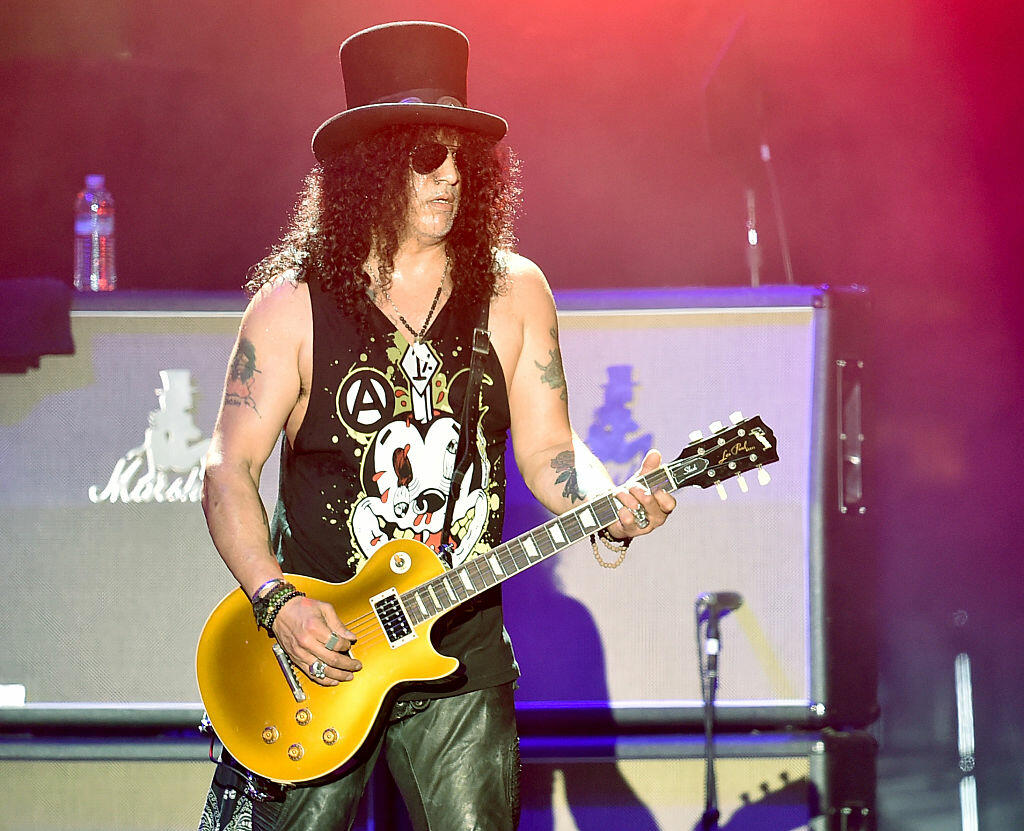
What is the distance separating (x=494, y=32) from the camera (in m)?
4.26

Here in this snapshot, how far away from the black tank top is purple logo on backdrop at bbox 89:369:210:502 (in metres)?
0.96

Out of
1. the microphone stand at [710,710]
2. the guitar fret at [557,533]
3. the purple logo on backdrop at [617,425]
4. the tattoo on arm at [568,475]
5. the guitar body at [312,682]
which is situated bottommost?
the microphone stand at [710,710]

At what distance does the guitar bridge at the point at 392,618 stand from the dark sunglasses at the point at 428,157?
939 millimetres

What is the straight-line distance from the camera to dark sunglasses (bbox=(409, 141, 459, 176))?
8.04 feet

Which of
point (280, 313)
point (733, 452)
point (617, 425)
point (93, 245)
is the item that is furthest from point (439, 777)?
point (93, 245)

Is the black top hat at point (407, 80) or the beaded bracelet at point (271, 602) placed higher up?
the black top hat at point (407, 80)

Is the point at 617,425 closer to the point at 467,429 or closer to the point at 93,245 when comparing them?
the point at 467,429

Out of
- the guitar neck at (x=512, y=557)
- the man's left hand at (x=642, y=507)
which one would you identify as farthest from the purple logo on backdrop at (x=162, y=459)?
the man's left hand at (x=642, y=507)

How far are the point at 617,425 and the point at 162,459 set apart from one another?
4.40 feet

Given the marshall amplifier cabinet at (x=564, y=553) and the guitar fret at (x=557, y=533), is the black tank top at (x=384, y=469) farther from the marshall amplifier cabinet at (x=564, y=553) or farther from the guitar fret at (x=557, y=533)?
the marshall amplifier cabinet at (x=564, y=553)

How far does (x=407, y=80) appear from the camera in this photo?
248 centimetres

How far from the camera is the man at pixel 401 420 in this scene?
2234 mm

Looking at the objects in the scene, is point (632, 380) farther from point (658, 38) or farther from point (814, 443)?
point (658, 38)

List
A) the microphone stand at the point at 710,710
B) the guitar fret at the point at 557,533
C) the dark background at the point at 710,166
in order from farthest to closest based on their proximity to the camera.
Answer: the dark background at the point at 710,166, the microphone stand at the point at 710,710, the guitar fret at the point at 557,533
